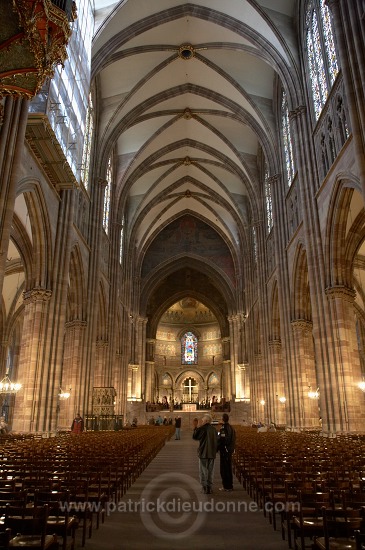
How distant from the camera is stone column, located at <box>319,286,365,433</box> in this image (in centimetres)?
1628

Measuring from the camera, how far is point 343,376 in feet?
54.4

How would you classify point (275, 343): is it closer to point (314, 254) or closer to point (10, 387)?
point (314, 254)

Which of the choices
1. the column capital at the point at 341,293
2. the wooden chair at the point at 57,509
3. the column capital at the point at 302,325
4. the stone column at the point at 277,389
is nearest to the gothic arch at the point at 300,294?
the column capital at the point at 302,325

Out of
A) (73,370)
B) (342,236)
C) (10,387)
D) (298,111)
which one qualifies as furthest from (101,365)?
(298,111)

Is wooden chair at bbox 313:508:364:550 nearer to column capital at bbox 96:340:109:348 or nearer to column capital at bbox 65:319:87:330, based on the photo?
column capital at bbox 65:319:87:330

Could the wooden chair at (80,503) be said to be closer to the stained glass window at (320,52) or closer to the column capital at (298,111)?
the stained glass window at (320,52)

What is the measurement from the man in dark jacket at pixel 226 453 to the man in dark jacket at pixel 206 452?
1.00 ft

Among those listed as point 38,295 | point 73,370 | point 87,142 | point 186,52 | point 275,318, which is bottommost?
point 73,370

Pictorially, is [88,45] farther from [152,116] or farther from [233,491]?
[233,491]

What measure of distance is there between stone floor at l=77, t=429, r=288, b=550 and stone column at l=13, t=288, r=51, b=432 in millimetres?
8410

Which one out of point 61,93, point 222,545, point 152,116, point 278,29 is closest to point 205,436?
point 222,545

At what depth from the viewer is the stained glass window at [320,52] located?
17.9 meters

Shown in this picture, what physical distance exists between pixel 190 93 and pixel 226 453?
2593 cm

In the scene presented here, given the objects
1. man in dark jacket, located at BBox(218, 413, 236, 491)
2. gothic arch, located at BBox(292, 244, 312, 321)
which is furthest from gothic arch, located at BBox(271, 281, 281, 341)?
Result: man in dark jacket, located at BBox(218, 413, 236, 491)
